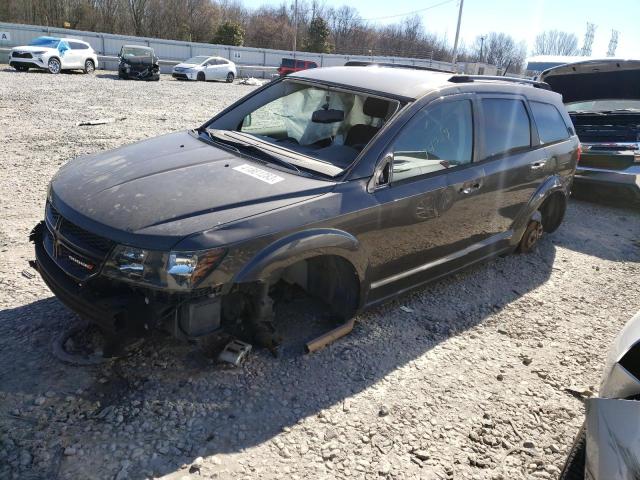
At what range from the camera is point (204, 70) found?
87.4 ft

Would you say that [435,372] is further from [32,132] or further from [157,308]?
[32,132]

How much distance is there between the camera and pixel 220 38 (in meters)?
42.5

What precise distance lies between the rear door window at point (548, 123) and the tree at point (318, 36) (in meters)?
51.1

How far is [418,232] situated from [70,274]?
7.45ft

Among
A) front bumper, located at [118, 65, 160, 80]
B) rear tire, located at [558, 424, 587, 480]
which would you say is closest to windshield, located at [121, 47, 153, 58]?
front bumper, located at [118, 65, 160, 80]

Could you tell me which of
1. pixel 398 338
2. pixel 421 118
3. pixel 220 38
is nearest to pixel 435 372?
pixel 398 338

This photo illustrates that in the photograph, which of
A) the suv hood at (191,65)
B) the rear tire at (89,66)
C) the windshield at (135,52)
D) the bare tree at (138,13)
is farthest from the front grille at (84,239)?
the bare tree at (138,13)

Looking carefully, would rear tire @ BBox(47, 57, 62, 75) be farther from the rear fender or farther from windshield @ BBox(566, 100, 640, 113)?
the rear fender

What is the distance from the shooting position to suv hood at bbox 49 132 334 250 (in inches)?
101

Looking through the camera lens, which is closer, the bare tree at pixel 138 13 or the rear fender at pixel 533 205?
the rear fender at pixel 533 205

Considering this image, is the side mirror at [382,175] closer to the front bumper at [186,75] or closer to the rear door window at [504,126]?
the rear door window at [504,126]

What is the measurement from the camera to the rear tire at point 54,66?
21128 mm

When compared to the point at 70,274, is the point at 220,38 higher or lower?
higher

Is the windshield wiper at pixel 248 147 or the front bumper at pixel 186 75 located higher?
the front bumper at pixel 186 75
